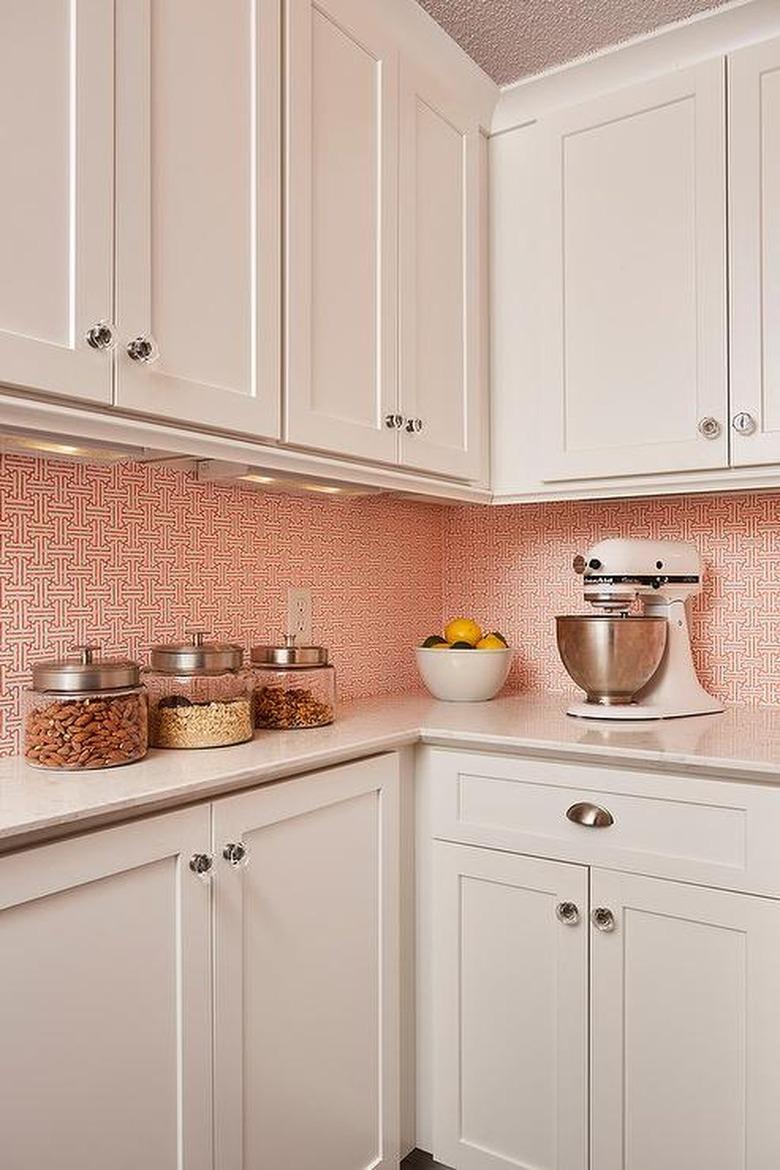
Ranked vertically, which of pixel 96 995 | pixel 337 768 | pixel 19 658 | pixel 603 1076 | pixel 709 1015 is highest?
pixel 19 658

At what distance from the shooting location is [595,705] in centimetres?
194

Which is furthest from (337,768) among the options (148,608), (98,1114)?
(98,1114)

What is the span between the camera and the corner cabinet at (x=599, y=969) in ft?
4.79

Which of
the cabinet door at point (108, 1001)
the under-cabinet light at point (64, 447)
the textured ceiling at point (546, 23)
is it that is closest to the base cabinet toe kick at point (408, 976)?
the cabinet door at point (108, 1001)

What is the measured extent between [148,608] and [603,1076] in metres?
Result: 1.17

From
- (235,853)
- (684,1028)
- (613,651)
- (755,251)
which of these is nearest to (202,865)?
(235,853)

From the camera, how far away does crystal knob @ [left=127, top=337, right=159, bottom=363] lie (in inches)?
49.1

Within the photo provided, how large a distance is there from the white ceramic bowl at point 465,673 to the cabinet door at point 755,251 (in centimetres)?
73

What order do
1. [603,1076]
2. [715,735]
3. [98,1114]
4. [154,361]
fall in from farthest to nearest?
[715,735], [603,1076], [154,361], [98,1114]

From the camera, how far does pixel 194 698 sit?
1.53 metres

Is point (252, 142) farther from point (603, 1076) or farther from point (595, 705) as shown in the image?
point (603, 1076)

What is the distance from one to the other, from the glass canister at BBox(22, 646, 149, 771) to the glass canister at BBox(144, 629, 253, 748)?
0.15 meters

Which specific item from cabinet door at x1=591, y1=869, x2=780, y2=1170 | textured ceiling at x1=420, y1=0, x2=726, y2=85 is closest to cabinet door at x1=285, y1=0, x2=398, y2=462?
textured ceiling at x1=420, y1=0, x2=726, y2=85

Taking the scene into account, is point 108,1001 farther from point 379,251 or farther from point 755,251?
point 755,251
